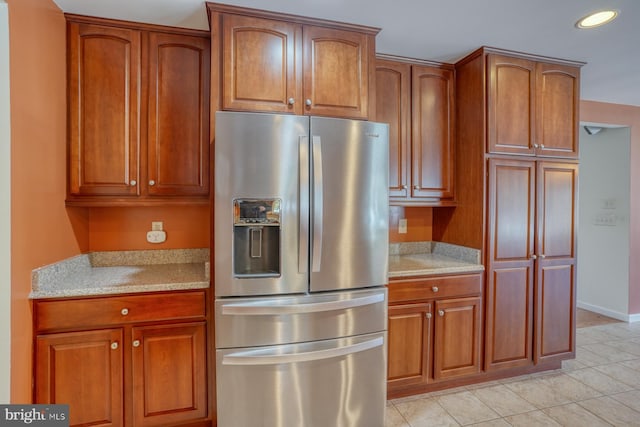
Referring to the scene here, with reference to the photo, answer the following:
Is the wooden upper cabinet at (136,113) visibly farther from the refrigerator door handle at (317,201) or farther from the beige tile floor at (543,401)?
the beige tile floor at (543,401)

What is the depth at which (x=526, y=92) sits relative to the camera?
8.21 feet

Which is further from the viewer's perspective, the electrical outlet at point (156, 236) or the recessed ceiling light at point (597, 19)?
the electrical outlet at point (156, 236)

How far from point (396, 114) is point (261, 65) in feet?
3.64

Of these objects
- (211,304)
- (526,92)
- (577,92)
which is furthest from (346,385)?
(577,92)

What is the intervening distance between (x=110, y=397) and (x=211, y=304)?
688 millimetres

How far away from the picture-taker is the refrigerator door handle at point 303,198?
5.71 feet

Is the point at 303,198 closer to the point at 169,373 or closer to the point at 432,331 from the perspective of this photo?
the point at 169,373

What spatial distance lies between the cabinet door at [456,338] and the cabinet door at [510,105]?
1.15m

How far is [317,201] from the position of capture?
69.4 inches

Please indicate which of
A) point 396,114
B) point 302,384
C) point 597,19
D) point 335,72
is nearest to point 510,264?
point 396,114

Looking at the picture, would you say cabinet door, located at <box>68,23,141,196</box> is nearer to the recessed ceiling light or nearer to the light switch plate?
the light switch plate

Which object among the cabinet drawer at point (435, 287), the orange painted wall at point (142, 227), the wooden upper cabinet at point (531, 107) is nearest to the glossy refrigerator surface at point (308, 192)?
the cabinet drawer at point (435, 287)

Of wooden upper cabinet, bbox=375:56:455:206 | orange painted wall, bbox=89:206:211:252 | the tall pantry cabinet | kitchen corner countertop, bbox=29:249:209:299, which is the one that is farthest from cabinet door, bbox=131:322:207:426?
the tall pantry cabinet
